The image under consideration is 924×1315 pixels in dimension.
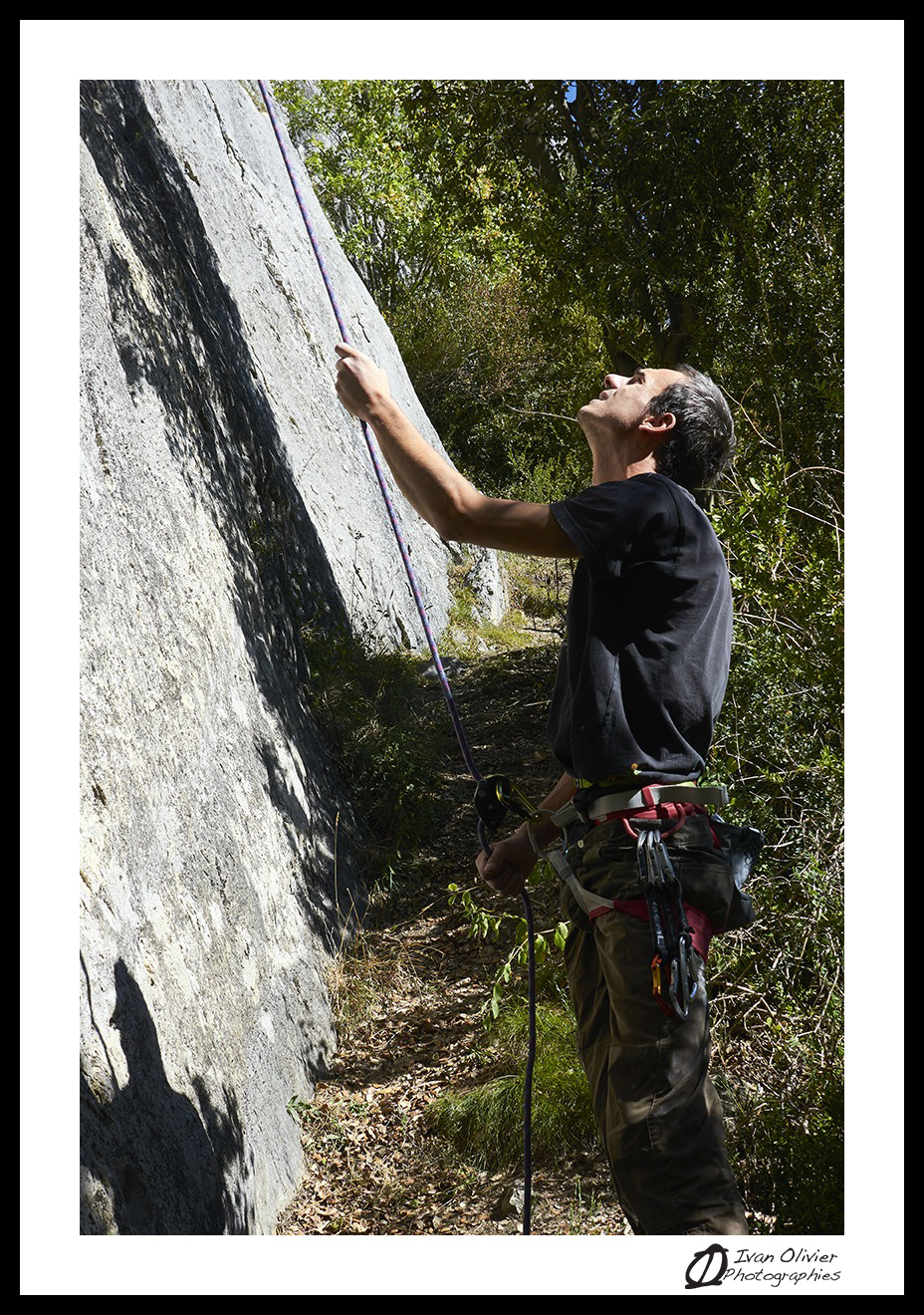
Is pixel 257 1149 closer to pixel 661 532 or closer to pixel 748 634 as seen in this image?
pixel 661 532

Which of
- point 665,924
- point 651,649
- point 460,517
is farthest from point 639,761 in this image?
point 460,517

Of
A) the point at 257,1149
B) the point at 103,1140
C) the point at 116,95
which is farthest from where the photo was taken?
the point at 116,95

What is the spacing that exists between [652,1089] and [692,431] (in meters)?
1.52

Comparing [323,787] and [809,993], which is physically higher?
[323,787]

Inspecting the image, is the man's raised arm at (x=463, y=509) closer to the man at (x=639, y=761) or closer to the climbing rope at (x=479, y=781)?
the man at (x=639, y=761)

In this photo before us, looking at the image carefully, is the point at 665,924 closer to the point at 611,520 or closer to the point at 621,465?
the point at 611,520

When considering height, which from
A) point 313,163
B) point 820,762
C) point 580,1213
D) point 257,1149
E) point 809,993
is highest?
point 313,163

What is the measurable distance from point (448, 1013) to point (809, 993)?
144cm

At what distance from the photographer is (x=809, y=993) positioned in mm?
3447

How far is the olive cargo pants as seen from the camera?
2.11 metres

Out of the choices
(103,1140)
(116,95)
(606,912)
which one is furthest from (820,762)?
(116,95)

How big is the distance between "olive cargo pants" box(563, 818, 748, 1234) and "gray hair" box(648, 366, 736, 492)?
87 cm

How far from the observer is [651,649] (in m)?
2.28

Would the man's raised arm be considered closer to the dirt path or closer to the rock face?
the rock face
